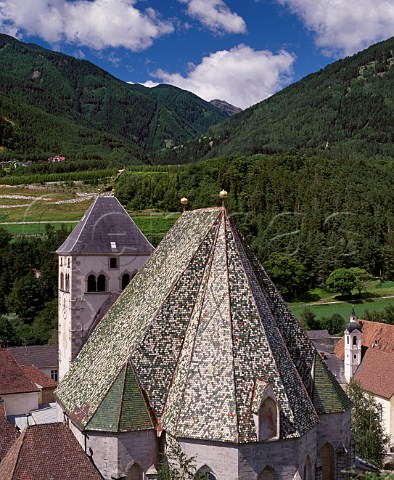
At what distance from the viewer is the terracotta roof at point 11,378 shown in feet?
121

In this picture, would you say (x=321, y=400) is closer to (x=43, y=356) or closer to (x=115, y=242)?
(x=115, y=242)

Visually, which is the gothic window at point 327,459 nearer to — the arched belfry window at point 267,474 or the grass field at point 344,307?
the arched belfry window at point 267,474

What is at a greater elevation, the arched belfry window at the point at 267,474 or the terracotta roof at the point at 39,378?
the arched belfry window at the point at 267,474

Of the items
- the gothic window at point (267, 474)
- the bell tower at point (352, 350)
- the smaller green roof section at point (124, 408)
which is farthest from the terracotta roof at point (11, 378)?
the bell tower at point (352, 350)

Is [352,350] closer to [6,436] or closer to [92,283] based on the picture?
[92,283]

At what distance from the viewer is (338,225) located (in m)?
98.5

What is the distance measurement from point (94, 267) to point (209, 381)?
41.6 ft

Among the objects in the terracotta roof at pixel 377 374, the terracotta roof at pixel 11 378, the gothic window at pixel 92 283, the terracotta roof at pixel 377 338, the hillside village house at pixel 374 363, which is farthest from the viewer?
the terracotta roof at pixel 377 338

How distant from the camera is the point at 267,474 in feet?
62.1

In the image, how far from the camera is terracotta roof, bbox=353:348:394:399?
A: 4609 cm

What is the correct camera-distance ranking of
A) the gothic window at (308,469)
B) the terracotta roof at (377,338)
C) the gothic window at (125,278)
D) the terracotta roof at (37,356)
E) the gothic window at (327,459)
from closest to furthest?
the gothic window at (308,469), the gothic window at (327,459), the gothic window at (125,278), the terracotta roof at (37,356), the terracotta roof at (377,338)

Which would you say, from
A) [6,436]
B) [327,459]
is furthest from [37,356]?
[327,459]

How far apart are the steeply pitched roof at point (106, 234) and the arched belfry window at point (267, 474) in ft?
47.2

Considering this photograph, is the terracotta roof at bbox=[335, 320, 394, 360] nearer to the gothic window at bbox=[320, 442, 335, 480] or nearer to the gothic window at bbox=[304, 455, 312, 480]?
the gothic window at bbox=[320, 442, 335, 480]
